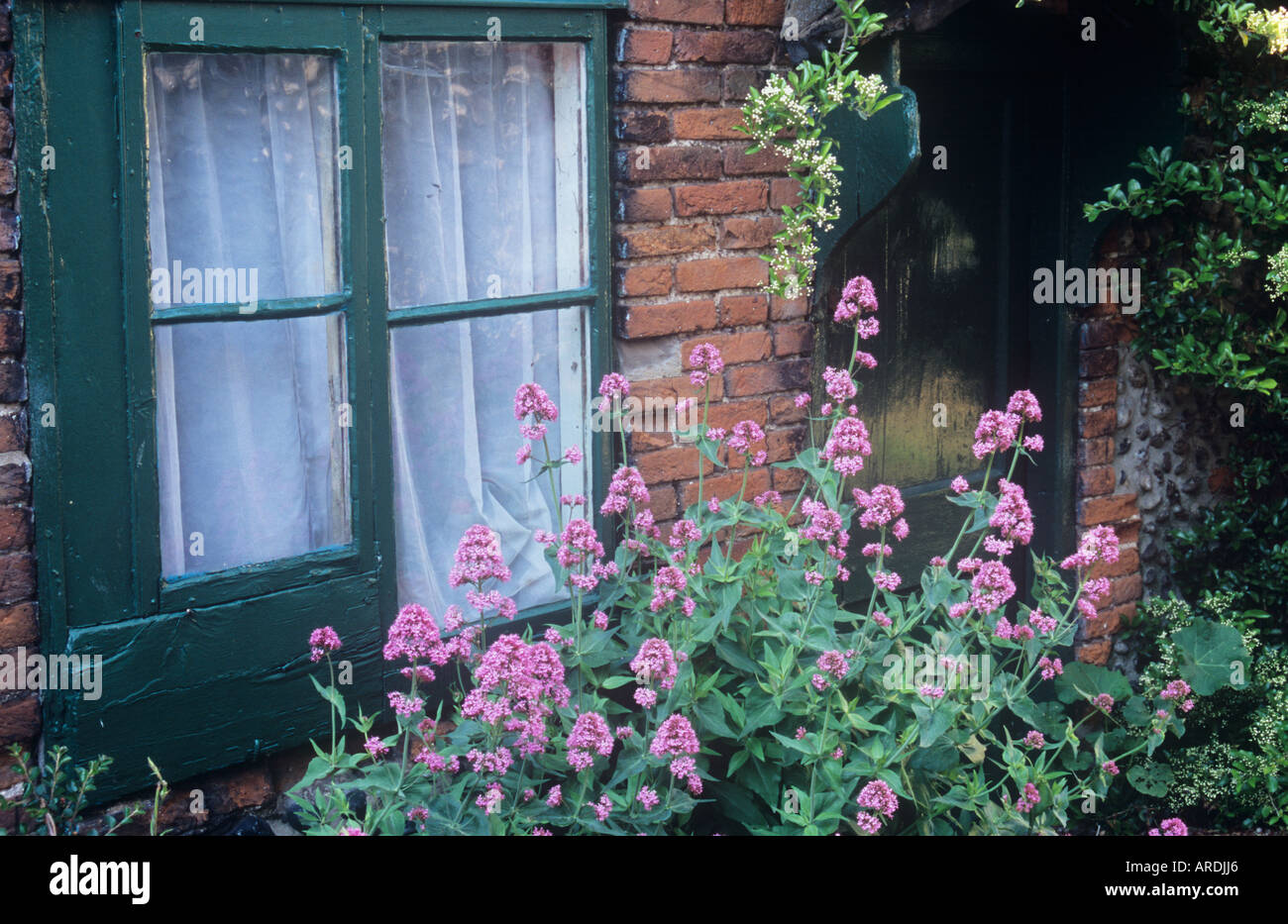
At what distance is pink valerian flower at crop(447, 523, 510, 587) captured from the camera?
2.39 meters

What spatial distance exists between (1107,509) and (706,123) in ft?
6.91

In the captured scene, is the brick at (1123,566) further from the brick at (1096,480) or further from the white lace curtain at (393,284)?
the white lace curtain at (393,284)

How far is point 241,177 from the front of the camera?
8.70 feet

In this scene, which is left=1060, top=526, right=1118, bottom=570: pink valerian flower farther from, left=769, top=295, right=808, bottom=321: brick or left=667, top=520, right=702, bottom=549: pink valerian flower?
left=769, top=295, right=808, bottom=321: brick

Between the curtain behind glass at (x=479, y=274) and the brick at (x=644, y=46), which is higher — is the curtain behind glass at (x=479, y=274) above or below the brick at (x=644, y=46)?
below

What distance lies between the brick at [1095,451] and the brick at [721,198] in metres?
1.62

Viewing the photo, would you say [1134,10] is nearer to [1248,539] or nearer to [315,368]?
[1248,539]

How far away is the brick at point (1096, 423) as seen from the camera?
4.23 m

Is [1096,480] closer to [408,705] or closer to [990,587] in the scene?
[990,587]

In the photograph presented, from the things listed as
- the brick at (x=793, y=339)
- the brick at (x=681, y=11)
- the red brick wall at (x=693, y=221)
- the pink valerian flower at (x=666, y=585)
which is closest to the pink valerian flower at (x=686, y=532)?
the pink valerian flower at (x=666, y=585)

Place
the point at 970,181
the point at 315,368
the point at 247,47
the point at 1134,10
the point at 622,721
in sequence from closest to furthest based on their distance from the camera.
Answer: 1. the point at 247,47
2. the point at 315,368
3. the point at 622,721
4. the point at 1134,10
5. the point at 970,181

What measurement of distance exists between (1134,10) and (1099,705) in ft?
7.28

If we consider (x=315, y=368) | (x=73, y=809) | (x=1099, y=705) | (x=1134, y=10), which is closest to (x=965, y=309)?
(x=1134, y=10)

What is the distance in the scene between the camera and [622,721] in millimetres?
3021
